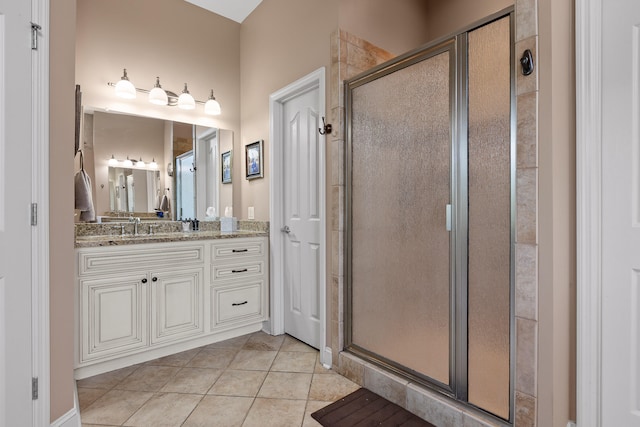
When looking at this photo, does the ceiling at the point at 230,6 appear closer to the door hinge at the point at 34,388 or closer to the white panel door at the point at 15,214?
the white panel door at the point at 15,214

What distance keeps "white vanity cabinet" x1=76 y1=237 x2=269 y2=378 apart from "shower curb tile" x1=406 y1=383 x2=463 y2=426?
153 centimetres

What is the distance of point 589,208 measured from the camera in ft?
4.43

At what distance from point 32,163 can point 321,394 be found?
1.88m

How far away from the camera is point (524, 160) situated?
1.34 metres

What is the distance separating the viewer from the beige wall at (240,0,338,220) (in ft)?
7.91

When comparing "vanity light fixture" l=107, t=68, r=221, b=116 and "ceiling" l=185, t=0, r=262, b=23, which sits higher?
"ceiling" l=185, t=0, r=262, b=23

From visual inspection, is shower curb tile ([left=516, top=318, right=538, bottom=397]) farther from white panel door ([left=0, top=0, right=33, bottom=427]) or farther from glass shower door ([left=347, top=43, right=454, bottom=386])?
white panel door ([left=0, top=0, right=33, bottom=427])

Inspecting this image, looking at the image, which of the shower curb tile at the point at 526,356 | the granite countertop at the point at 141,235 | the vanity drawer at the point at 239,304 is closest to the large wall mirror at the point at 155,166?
the granite countertop at the point at 141,235

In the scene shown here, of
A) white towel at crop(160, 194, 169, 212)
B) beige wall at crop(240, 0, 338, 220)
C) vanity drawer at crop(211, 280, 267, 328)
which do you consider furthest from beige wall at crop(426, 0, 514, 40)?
white towel at crop(160, 194, 169, 212)

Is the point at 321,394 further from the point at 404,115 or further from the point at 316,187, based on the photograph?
the point at 404,115

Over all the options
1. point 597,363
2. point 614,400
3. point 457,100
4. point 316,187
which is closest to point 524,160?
point 457,100

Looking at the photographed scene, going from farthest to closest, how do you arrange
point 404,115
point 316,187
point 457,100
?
point 316,187 → point 404,115 → point 457,100

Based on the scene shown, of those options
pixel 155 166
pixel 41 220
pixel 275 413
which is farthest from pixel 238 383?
pixel 155 166

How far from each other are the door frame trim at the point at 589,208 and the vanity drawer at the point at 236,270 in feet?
7.38
